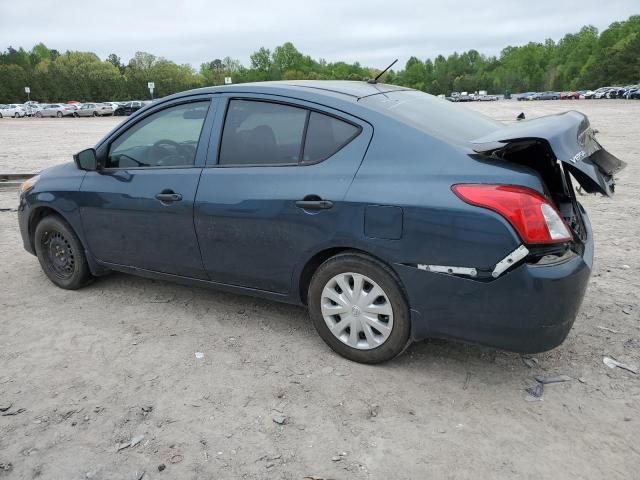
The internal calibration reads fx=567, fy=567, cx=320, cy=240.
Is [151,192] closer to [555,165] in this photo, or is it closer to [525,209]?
[525,209]

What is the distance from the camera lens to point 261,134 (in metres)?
3.74

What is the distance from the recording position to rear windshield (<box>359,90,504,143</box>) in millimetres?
3336

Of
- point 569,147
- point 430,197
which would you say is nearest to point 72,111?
point 430,197

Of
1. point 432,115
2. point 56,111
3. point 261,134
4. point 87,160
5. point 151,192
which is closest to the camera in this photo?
point 432,115

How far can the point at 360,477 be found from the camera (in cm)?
257

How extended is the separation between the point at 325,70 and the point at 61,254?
487 ft

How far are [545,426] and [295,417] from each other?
1287 millimetres

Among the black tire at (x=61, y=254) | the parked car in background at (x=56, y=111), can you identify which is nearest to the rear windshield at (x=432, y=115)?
the black tire at (x=61, y=254)

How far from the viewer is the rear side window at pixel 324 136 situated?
3391 millimetres

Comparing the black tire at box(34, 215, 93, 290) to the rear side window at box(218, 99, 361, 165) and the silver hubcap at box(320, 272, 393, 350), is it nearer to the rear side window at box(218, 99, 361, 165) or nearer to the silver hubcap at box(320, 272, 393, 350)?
the rear side window at box(218, 99, 361, 165)

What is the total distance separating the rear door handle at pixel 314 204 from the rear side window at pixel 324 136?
27cm

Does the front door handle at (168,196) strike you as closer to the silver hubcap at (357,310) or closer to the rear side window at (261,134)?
the rear side window at (261,134)

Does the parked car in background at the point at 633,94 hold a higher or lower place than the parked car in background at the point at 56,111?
lower

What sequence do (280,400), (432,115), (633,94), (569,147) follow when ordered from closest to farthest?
(569,147) < (280,400) < (432,115) < (633,94)
